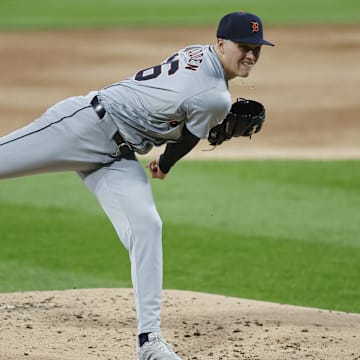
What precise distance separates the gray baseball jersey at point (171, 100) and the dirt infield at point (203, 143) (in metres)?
1.20

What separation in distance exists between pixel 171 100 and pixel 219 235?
3.52 m

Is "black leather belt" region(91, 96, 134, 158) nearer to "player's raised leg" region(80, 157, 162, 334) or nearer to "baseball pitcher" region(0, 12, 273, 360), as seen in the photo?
"baseball pitcher" region(0, 12, 273, 360)

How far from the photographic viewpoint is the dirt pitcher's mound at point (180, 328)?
5262 millimetres

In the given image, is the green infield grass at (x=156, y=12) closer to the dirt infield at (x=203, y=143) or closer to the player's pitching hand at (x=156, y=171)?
the dirt infield at (x=203, y=143)

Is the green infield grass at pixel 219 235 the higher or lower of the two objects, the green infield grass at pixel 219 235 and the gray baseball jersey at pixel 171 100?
the lower

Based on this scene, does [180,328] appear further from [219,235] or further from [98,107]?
[219,235]

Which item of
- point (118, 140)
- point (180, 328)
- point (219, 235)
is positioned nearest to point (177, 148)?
point (118, 140)

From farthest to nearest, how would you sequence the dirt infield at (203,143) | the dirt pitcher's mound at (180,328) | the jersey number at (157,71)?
the dirt infield at (203,143) → the dirt pitcher's mound at (180,328) → the jersey number at (157,71)

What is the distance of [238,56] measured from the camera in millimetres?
4867

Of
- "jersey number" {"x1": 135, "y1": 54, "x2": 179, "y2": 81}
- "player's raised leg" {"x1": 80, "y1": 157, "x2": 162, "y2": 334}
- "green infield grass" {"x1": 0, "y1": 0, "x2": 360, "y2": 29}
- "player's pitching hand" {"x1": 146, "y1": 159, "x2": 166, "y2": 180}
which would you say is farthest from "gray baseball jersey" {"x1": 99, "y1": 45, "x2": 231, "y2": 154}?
"green infield grass" {"x1": 0, "y1": 0, "x2": 360, "y2": 29}

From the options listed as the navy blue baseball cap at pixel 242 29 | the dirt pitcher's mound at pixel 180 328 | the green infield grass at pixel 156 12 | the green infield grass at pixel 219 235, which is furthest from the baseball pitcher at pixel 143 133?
the green infield grass at pixel 156 12

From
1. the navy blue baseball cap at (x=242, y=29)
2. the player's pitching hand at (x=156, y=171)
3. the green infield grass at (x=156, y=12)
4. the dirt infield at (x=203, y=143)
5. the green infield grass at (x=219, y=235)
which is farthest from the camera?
the green infield grass at (x=156, y=12)

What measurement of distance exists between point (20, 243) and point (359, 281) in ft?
9.01

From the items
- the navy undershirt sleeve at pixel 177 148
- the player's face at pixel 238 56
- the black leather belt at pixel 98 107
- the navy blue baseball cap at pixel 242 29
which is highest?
the navy blue baseball cap at pixel 242 29
